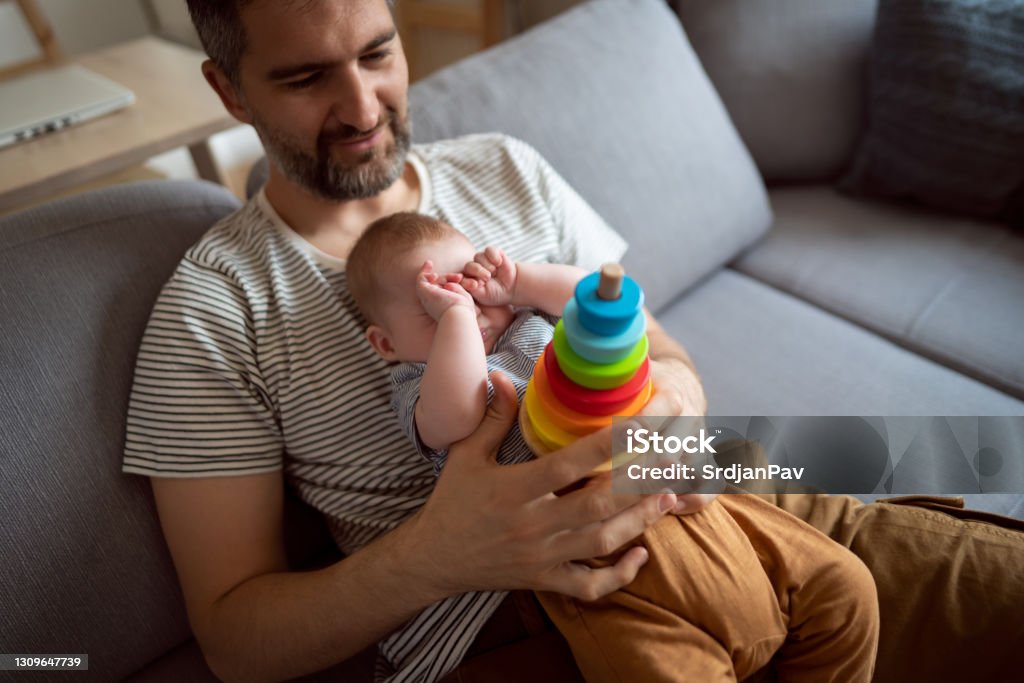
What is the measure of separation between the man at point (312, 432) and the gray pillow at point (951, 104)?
40.4 inches

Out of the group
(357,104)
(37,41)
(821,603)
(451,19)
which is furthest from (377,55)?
(37,41)

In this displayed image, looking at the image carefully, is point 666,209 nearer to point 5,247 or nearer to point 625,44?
point 625,44

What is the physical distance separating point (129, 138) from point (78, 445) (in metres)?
1.23

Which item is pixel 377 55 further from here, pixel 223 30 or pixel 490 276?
pixel 490 276

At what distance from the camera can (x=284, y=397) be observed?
38.9 inches

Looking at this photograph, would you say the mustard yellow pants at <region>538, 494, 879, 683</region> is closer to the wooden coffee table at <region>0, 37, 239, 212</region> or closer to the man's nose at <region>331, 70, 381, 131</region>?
the man's nose at <region>331, 70, 381, 131</region>

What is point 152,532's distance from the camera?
102cm

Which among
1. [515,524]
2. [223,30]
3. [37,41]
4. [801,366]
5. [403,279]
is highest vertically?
[223,30]

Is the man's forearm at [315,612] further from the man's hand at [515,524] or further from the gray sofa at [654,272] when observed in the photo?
the gray sofa at [654,272]

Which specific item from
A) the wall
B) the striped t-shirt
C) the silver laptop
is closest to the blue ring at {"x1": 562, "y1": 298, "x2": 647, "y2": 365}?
the striped t-shirt

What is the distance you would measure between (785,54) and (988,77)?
49 cm

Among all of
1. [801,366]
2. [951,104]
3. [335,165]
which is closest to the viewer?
[335,165]

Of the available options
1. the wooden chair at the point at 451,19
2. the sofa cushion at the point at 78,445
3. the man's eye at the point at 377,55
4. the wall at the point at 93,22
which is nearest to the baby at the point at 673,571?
the man's eye at the point at 377,55

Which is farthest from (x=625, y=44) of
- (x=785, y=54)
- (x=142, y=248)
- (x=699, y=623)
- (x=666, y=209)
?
(x=699, y=623)
